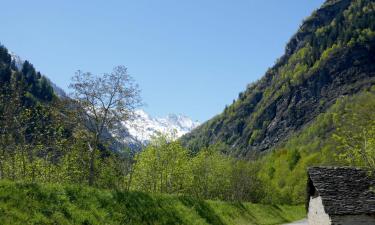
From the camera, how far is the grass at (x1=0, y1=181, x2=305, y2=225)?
65.7ft

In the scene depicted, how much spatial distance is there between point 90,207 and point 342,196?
24.6 meters

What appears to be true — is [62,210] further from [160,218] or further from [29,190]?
[160,218]

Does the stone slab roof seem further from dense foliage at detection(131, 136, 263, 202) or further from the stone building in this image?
dense foliage at detection(131, 136, 263, 202)

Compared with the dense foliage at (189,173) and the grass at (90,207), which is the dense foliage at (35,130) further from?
the dense foliage at (189,173)

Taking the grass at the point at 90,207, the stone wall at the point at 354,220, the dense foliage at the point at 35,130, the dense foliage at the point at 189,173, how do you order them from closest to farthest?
the grass at the point at 90,207
the dense foliage at the point at 35,130
the stone wall at the point at 354,220
the dense foliage at the point at 189,173

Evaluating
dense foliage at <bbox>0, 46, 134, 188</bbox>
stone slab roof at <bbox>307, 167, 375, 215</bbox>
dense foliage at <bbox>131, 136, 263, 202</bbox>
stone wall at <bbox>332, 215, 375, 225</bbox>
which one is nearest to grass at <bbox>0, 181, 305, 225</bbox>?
dense foliage at <bbox>0, 46, 134, 188</bbox>

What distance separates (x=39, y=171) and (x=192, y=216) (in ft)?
69.7

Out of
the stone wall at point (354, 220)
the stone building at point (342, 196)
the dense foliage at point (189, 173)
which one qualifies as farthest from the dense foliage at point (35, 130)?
the stone wall at point (354, 220)

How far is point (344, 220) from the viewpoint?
37.0 metres

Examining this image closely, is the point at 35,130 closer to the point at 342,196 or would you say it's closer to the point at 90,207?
the point at 90,207

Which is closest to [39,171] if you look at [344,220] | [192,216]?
[192,216]

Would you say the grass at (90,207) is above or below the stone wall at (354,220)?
below

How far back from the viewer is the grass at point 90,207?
20.0 m

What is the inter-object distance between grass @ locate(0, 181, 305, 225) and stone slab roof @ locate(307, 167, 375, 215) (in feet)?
35.0
